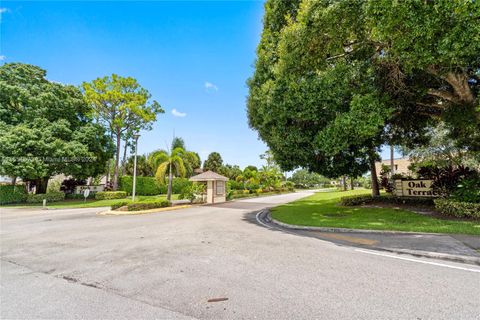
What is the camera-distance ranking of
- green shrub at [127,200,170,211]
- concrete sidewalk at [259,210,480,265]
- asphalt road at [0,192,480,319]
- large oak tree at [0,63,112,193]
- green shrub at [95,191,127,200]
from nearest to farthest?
asphalt road at [0,192,480,319] → concrete sidewalk at [259,210,480,265] → green shrub at [127,200,170,211] → large oak tree at [0,63,112,193] → green shrub at [95,191,127,200]

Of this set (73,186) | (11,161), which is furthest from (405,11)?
(73,186)

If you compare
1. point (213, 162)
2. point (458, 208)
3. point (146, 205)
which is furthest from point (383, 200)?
point (213, 162)

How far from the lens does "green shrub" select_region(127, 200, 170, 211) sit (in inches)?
581

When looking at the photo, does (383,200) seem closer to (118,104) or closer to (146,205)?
(146,205)

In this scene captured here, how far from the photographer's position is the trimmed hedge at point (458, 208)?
879 centimetres

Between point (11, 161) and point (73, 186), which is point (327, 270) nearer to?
point (11, 161)

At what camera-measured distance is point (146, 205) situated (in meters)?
15.5

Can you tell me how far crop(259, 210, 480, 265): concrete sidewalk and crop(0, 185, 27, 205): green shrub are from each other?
24317mm

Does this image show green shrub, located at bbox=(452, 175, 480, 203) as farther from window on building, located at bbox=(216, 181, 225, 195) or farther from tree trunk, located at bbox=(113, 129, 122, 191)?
tree trunk, located at bbox=(113, 129, 122, 191)

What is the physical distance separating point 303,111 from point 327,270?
6.92m

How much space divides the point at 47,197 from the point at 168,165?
11668 millimetres

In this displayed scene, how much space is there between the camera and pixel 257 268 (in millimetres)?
4484

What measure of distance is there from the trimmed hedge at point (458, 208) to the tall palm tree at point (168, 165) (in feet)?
53.0

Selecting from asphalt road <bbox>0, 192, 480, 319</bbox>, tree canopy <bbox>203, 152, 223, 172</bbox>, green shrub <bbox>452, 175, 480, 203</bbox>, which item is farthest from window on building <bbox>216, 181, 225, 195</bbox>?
tree canopy <bbox>203, 152, 223, 172</bbox>
